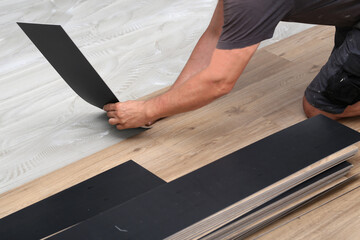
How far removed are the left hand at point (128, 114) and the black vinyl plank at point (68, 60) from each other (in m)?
0.06

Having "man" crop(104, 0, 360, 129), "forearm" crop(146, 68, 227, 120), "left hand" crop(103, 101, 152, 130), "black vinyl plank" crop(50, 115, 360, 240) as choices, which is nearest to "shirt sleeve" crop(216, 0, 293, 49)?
"man" crop(104, 0, 360, 129)

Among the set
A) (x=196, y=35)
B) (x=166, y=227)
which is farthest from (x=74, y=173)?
(x=196, y=35)

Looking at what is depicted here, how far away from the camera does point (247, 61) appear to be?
6.45 feet

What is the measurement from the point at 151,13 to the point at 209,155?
186 centimetres

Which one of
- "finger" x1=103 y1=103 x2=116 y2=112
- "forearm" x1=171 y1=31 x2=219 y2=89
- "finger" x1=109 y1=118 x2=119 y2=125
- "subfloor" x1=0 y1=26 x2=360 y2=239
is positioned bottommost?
"subfloor" x1=0 y1=26 x2=360 y2=239

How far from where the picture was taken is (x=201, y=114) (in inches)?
100

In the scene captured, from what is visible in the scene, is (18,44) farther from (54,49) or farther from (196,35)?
(54,49)

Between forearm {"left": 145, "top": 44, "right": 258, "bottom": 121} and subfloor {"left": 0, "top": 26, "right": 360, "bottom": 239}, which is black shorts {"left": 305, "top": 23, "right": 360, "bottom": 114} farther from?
forearm {"left": 145, "top": 44, "right": 258, "bottom": 121}

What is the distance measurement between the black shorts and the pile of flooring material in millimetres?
228

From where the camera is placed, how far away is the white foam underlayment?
2470 mm

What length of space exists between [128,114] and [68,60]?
0.35 m

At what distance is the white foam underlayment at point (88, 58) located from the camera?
2.47m

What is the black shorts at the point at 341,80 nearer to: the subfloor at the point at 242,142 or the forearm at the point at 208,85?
the subfloor at the point at 242,142

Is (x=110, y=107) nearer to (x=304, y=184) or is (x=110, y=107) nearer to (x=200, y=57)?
(x=200, y=57)
